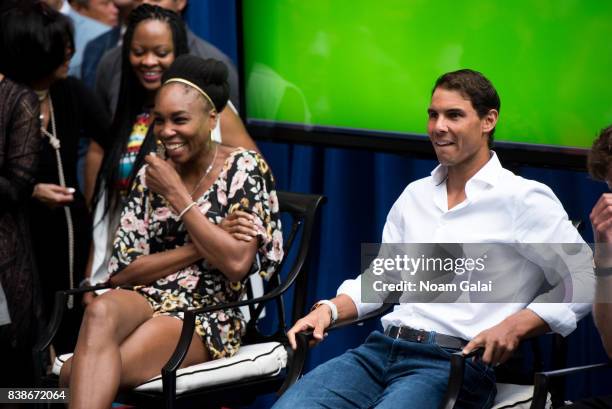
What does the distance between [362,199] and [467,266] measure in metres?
1.61

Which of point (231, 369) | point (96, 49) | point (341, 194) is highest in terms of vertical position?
point (96, 49)

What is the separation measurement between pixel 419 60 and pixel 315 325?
51.3 inches

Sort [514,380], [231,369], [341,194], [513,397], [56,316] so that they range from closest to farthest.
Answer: [513,397] → [514,380] → [231,369] → [56,316] → [341,194]

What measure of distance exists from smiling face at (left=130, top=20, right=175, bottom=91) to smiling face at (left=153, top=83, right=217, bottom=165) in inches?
22.2

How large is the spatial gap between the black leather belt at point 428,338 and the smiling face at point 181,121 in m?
1.06

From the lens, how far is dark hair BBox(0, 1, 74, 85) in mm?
4695

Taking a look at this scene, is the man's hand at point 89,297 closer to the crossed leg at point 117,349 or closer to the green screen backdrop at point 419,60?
the crossed leg at point 117,349

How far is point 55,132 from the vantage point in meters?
4.87

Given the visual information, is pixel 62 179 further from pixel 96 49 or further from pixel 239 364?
pixel 239 364

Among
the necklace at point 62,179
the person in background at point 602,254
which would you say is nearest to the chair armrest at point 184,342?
the necklace at point 62,179

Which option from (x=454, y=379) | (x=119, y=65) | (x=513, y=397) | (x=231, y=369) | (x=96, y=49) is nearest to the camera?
(x=454, y=379)

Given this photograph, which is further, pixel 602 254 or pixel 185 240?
pixel 185 240

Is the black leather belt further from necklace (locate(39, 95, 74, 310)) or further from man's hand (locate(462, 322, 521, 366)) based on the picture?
necklace (locate(39, 95, 74, 310))

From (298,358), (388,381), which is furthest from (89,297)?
(388,381)
